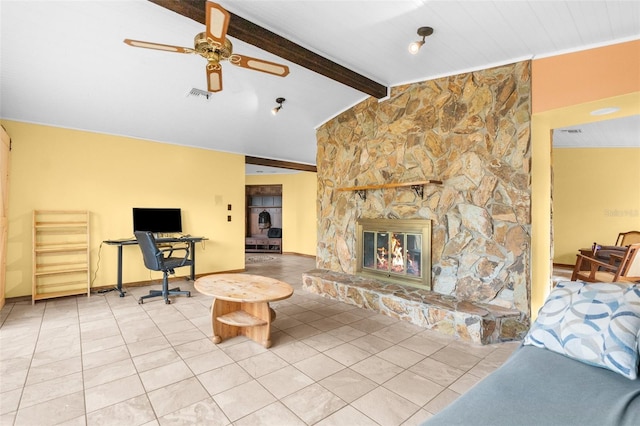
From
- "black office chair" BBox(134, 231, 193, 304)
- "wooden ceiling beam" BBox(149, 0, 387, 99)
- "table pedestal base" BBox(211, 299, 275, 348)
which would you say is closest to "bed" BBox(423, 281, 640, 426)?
"table pedestal base" BBox(211, 299, 275, 348)

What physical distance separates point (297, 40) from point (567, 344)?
3043 millimetres

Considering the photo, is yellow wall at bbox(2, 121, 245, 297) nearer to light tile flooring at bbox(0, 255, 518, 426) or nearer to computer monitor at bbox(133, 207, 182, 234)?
computer monitor at bbox(133, 207, 182, 234)

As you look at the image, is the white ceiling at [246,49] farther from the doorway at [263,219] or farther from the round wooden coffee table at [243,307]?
the doorway at [263,219]

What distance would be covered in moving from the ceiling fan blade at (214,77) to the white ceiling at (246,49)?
1.91 ft

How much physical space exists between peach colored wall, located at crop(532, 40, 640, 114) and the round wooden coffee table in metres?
3.08

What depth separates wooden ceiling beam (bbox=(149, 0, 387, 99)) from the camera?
2.25m

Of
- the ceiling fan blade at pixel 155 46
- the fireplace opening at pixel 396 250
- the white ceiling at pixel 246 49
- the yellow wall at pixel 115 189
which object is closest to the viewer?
the ceiling fan blade at pixel 155 46

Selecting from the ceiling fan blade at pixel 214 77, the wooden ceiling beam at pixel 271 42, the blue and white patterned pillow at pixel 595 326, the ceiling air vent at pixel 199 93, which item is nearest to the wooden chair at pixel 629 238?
the blue and white patterned pillow at pixel 595 326

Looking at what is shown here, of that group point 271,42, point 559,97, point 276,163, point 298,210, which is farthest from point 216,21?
point 298,210

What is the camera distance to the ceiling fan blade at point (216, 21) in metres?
1.76

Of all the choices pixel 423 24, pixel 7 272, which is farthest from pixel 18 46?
pixel 423 24

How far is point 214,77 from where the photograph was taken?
2.38 m

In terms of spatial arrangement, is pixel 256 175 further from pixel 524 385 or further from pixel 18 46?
pixel 524 385

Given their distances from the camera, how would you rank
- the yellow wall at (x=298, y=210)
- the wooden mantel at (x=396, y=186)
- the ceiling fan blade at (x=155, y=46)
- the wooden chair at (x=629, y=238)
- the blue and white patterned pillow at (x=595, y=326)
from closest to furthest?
the blue and white patterned pillow at (x=595, y=326) → the ceiling fan blade at (x=155, y=46) → the wooden mantel at (x=396, y=186) → the wooden chair at (x=629, y=238) → the yellow wall at (x=298, y=210)
